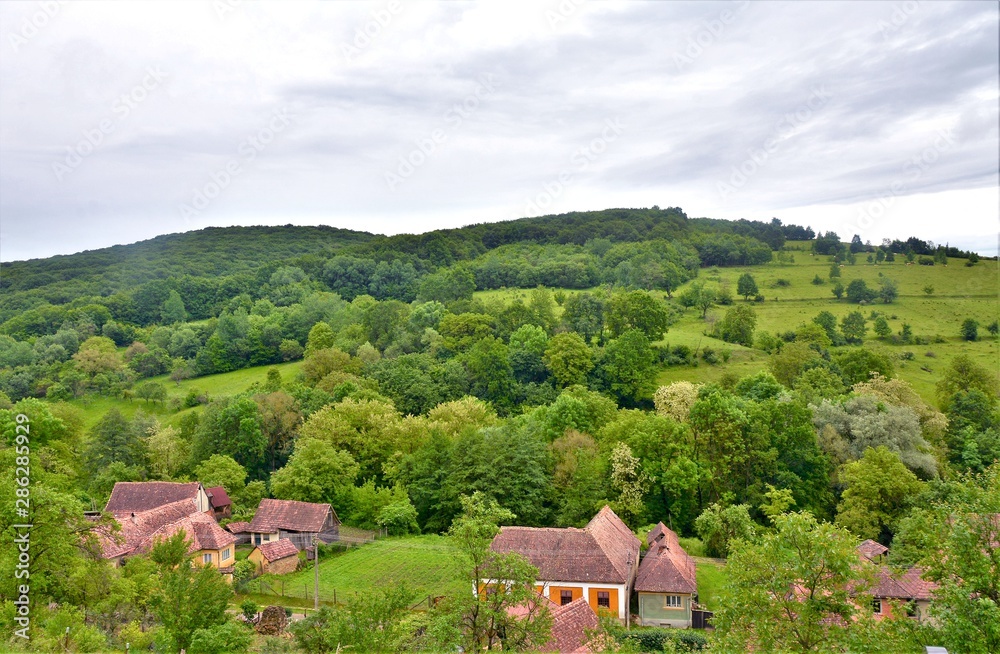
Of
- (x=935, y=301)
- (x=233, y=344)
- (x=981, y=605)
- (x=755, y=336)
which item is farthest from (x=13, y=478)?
(x=935, y=301)

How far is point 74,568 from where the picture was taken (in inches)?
673

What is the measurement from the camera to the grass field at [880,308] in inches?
2069

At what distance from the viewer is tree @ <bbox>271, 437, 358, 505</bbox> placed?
36.6 meters

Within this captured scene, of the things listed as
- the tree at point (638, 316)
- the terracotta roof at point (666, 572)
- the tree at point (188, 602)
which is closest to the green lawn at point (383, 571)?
the terracotta roof at point (666, 572)

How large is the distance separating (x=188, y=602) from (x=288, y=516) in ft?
55.1

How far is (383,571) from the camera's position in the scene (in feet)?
98.0

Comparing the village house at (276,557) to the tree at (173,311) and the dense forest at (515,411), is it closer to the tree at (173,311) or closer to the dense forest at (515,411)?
the dense forest at (515,411)

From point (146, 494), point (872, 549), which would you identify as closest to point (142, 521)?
point (146, 494)

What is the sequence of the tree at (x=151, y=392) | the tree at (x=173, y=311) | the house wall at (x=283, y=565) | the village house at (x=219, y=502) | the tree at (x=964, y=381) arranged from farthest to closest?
1. the tree at (x=173, y=311)
2. the tree at (x=151, y=392)
3. the tree at (x=964, y=381)
4. the village house at (x=219, y=502)
5. the house wall at (x=283, y=565)

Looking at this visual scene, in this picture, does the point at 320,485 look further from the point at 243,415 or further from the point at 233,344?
the point at 233,344

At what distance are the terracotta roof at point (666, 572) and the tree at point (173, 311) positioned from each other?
67643 millimetres

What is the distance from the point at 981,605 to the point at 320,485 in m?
31.5

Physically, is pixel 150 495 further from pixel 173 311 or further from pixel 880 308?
pixel 880 308

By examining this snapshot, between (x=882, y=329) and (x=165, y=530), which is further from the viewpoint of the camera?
(x=882, y=329)
